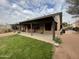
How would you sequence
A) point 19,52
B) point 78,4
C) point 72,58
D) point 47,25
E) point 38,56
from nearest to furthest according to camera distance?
point 72,58 < point 38,56 < point 19,52 < point 47,25 < point 78,4

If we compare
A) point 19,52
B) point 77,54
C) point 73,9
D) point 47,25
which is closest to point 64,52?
point 77,54

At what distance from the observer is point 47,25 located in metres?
25.3

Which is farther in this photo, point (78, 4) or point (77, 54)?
point (78, 4)

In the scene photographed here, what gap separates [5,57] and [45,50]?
3.45m

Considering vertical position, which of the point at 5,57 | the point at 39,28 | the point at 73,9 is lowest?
the point at 5,57

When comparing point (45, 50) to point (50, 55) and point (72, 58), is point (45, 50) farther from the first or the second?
point (72, 58)

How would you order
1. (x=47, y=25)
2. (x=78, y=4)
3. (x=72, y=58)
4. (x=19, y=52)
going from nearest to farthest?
(x=72, y=58) → (x=19, y=52) → (x=47, y=25) → (x=78, y=4)

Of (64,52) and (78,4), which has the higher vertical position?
(78,4)

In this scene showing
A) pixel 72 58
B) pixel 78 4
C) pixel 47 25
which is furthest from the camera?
pixel 78 4

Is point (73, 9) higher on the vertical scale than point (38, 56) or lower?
higher

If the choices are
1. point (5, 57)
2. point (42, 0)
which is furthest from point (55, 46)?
point (42, 0)

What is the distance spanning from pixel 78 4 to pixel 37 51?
61.3 ft

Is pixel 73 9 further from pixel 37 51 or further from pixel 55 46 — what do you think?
pixel 37 51

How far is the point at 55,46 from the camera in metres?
13.4
